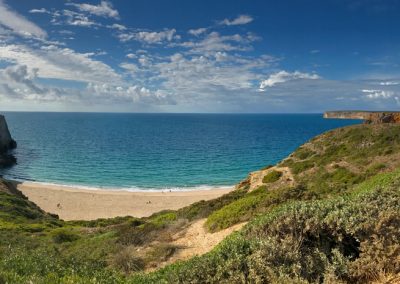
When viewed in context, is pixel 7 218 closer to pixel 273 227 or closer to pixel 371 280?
pixel 273 227

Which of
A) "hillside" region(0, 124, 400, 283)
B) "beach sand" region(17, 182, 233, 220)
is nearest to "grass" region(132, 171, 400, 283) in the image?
"hillside" region(0, 124, 400, 283)

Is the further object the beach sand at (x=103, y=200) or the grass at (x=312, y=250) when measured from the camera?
the beach sand at (x=103, y=200)

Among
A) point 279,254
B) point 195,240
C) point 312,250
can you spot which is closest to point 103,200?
point 195,240

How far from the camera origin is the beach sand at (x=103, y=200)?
4312cm

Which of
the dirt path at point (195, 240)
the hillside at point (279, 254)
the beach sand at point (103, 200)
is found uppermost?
the hillside at point (279, 254)

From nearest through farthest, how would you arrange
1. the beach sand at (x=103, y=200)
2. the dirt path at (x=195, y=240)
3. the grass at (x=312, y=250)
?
the grass at (x=312, y=250) < the dirt path at (x=195, y=240) < the beach sand at (x=103, y=200)

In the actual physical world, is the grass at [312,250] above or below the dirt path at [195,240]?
above

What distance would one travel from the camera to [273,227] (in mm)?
8852

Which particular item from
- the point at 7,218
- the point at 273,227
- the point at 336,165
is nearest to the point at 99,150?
the point at 7,218

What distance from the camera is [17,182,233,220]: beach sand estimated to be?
43125mm

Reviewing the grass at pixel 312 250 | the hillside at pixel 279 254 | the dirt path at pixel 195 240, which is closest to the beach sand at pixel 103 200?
the dirt path at pixel 195 240

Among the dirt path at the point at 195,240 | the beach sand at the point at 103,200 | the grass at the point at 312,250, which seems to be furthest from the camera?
the beach sand at the point at 103,200

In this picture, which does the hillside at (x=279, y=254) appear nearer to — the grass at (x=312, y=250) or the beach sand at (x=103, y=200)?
the grass at (x=312, y=250)

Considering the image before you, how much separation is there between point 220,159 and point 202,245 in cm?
6425
